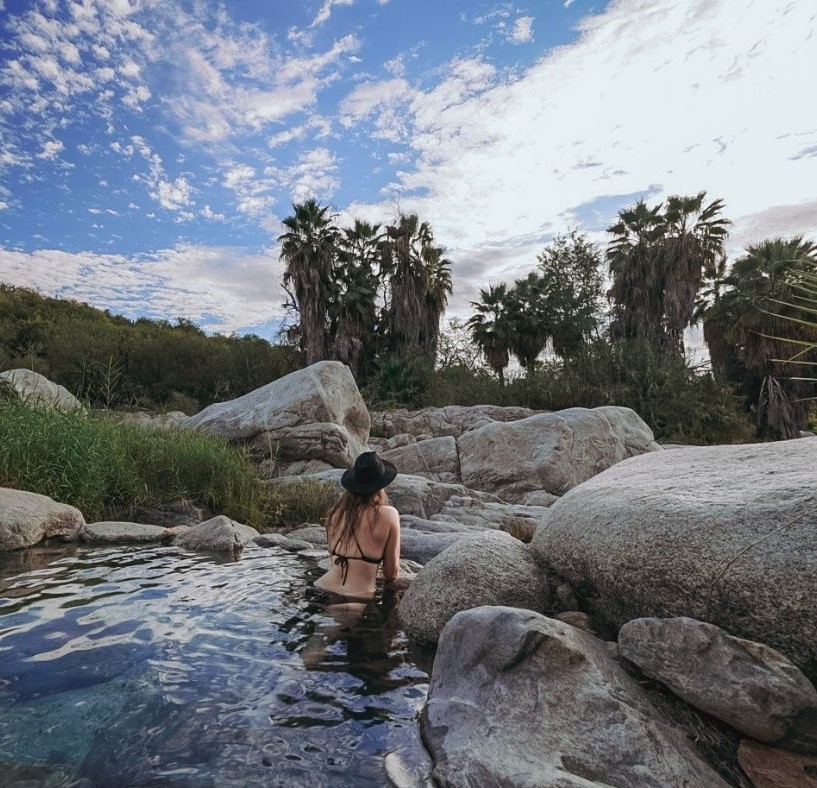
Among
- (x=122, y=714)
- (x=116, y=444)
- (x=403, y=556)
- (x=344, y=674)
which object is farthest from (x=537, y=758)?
(x=116, y=444)

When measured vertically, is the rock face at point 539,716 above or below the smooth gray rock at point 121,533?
below

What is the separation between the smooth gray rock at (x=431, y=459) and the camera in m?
12.8

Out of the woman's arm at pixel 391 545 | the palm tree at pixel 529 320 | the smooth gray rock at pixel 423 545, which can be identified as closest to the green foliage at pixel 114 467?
the smooth gray rock at pixel 423 545

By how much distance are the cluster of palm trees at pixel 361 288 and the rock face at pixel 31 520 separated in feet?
67.9

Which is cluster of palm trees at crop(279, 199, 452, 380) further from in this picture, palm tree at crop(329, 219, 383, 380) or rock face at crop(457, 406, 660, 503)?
rock face at crop(457, 406, 660, 503)

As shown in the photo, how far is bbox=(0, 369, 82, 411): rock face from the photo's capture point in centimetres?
858

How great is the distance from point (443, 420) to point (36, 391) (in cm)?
1064

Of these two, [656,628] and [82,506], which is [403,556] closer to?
[656,628]

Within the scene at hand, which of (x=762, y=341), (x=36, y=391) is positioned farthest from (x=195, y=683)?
(x=762, y=341)

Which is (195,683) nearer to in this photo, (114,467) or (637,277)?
(114,467)

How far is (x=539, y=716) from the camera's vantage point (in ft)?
8.05

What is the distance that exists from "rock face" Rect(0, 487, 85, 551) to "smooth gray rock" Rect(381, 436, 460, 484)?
747 cm

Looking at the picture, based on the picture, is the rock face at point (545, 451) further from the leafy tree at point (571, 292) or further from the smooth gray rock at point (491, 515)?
the leafy tree at point (571, 292)

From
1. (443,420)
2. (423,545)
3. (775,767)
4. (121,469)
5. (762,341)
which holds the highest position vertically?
(762,341)
